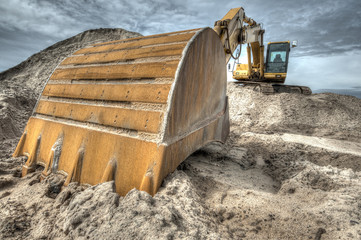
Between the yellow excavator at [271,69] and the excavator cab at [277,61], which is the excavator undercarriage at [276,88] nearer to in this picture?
the yellow excavator at [271,69]

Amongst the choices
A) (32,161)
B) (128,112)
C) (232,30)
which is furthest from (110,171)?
(232,30)

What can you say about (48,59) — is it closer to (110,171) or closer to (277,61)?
(277,61)

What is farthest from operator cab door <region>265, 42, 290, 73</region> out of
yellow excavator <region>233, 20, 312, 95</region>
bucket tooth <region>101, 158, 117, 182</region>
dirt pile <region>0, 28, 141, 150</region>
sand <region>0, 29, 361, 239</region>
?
bucket tooth <region>101, 158, 117, 182</region>

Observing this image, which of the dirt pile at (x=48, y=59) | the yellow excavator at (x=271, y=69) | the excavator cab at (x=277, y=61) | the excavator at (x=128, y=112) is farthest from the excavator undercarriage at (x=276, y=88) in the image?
the excavator at (x=128, y=112)

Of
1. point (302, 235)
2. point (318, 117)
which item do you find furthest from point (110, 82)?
point (318, 117)

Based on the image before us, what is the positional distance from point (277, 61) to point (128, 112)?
10888mm

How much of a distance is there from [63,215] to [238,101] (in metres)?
9.93

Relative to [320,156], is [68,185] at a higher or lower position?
higher

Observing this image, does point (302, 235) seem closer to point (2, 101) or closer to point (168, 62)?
point (168, 62)

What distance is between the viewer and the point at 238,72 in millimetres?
12305

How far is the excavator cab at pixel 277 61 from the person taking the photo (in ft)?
34.3

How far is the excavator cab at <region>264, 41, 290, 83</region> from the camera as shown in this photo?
34.3ft

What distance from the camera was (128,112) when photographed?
179cm

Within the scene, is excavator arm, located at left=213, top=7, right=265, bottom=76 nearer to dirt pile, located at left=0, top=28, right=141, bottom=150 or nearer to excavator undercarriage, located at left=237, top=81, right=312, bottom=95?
excavator undercarriage, located at left=237, top=81, right=312, bottom=95
